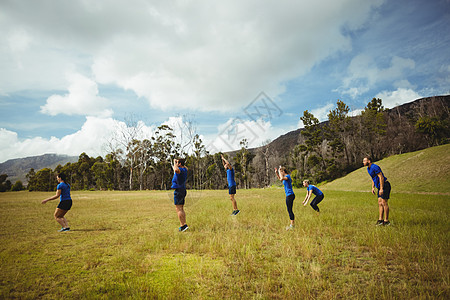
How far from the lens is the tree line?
44.1 m

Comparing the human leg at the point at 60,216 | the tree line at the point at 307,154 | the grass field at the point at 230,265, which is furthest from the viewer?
the tree line at the point at 307,154

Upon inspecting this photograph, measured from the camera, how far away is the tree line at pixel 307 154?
44.1m

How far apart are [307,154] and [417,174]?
30.3 meters

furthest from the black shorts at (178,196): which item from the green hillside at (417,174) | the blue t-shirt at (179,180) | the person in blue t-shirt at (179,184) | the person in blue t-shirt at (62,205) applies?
the green hillside at (417,174)

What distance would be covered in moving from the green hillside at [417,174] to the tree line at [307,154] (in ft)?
33.4

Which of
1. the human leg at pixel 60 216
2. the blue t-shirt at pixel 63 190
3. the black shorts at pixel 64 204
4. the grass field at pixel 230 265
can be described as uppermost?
the blue t-shirt at pixel 63 190

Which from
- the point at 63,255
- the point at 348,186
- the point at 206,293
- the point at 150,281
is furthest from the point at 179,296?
the point at 348,186

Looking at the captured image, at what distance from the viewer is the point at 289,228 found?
696cm

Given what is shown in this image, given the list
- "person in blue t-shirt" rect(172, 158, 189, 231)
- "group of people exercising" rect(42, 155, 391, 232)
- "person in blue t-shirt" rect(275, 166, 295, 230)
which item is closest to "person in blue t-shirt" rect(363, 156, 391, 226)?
"group of people exercising" rect(42, 155, 391, 232)

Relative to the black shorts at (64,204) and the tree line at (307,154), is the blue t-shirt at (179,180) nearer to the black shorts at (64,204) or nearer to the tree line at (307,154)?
the black shorts at (64,204)

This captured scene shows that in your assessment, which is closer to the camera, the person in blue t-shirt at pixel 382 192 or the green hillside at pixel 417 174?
the person in blue t-shirt at pixel 382 192

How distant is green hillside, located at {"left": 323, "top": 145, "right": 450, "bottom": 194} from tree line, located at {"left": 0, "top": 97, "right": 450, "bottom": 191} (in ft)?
33.4

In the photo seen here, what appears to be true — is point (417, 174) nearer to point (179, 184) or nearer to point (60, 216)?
point (179, 184)

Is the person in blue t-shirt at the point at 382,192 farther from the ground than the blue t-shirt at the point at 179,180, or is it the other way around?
the blue t-shirt at the point at 179,180
